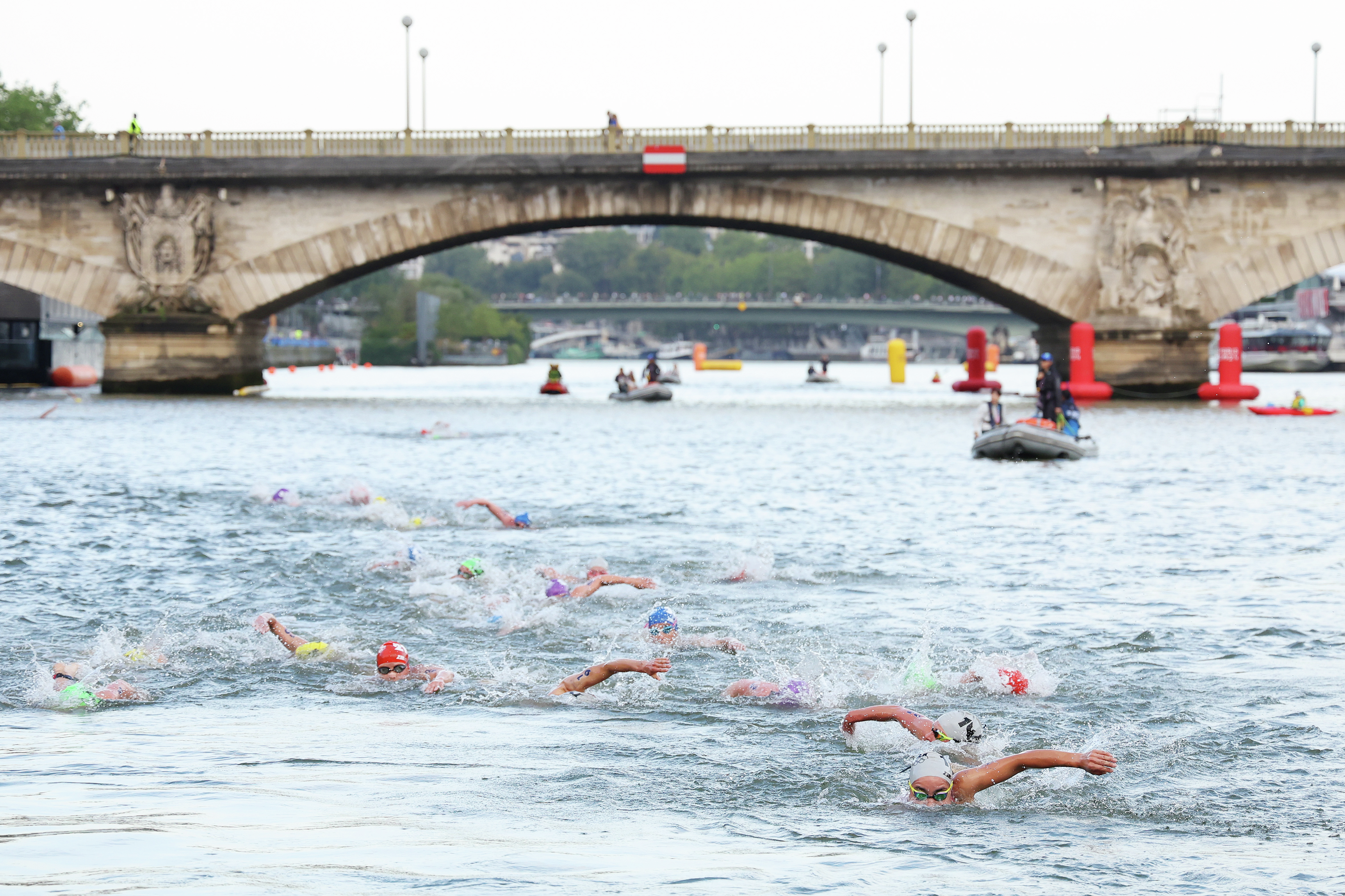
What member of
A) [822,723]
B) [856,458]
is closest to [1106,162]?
[856,458]

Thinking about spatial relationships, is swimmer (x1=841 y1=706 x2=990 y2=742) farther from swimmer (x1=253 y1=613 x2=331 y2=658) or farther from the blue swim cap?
swimmer (x1=253 y1=613 x2=331 y2=658)

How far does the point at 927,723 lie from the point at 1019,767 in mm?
1076

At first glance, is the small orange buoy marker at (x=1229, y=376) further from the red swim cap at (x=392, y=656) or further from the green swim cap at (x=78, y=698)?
the green swim cap at (x=78, y=698)

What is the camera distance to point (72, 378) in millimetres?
69375

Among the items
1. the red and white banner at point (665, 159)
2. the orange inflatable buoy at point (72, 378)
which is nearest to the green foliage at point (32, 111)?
the orange inflatable buoy at point (72, 378)

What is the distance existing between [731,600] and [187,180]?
1677 inches

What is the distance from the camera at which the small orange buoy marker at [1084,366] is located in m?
50.8

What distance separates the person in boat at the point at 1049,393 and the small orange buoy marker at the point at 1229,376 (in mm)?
23676

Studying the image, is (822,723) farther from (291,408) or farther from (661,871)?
(291,408)

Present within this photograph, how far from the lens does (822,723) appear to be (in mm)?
9781

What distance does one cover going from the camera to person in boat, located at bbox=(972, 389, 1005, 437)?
3228 centimetres

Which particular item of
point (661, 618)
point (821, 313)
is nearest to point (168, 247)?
point (661, 618)

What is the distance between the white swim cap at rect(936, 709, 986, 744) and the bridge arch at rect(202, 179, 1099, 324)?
44.0 meters

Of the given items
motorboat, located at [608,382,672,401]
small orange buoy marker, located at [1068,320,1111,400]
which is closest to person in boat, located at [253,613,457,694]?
small orange buoy marker, located at [1068,320,1111,400]
